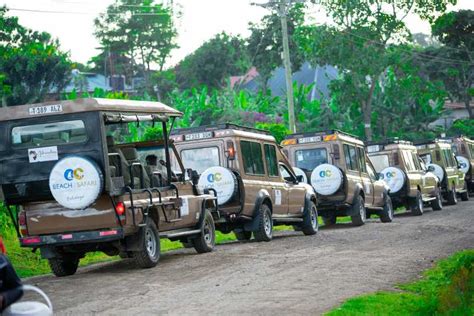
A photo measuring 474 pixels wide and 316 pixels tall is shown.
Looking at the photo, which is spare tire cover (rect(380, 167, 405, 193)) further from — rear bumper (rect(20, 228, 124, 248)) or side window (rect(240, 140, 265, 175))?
rear bumper (rect(20, 228, 124, 248))

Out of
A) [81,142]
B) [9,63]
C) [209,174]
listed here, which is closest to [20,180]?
[81,142]

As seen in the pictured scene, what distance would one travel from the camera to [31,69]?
58.9 m

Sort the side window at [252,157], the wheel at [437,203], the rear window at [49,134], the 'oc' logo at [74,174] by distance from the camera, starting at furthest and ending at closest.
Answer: the wheel at [437,203]
the side window at [252,157]
the rear window at [49,134]
the 'oc' logo at [74,174]

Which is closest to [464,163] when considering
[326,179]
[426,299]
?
[326,179]

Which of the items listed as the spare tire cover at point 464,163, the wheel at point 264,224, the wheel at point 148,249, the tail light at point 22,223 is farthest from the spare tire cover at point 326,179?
the spare tire cover at point 464,163

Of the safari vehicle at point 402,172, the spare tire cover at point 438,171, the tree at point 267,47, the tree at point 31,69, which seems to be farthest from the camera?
the tree at point 267,47

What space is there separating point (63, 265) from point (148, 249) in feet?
4.36

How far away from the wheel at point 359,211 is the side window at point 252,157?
5243 mm

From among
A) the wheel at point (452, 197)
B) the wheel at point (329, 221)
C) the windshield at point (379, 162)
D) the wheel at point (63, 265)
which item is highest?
the windshield at point (379, 162)

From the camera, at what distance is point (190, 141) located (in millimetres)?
21281

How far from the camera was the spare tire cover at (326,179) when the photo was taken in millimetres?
25688

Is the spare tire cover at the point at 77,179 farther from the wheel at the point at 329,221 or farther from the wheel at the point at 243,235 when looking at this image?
the wheel at the point at 329,221

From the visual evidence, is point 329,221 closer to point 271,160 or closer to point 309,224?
point 309,224

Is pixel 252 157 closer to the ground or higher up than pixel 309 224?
higher up
